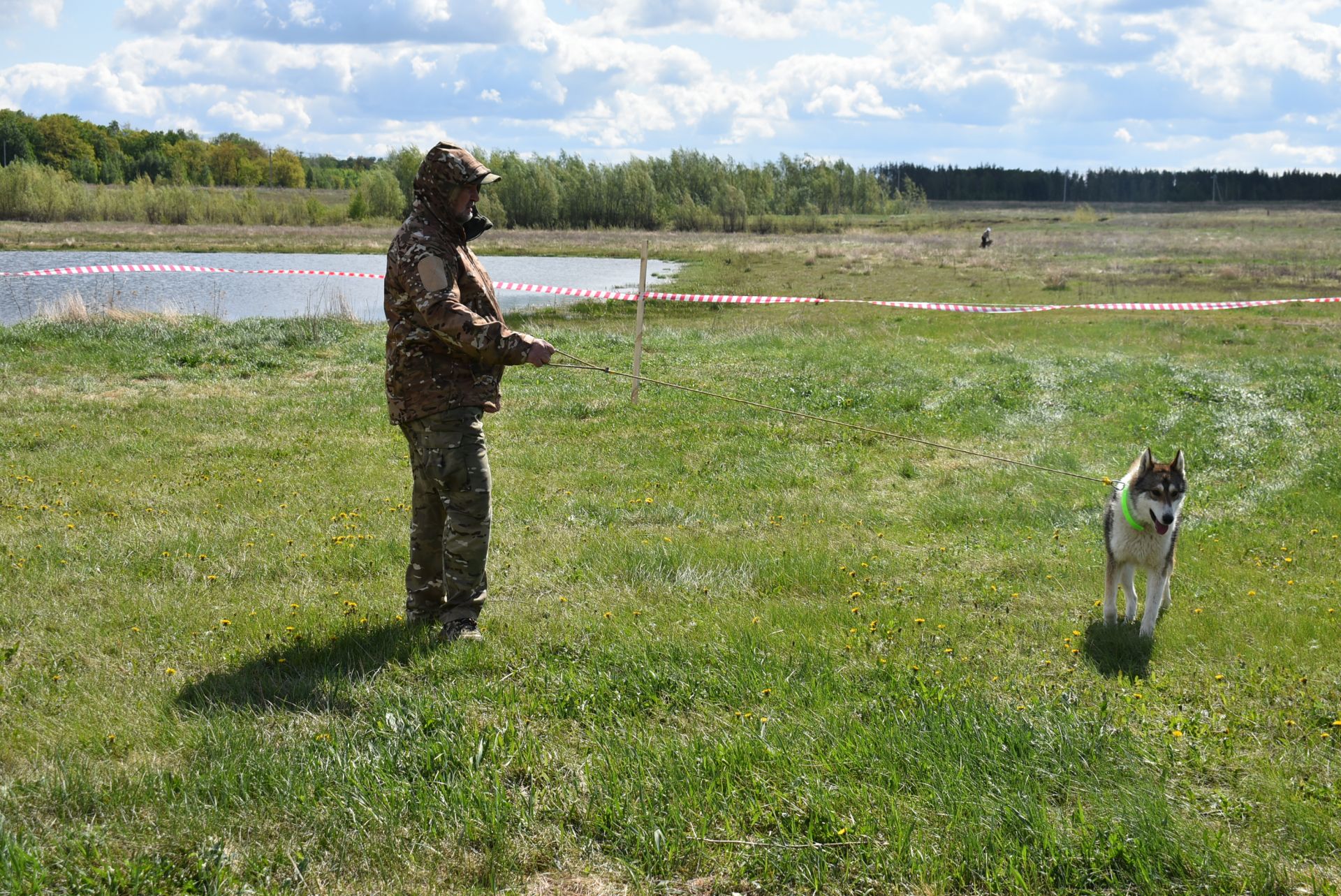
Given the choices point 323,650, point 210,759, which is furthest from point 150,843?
point 323,650

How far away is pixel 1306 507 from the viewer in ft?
29.6

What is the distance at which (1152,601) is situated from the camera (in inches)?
244

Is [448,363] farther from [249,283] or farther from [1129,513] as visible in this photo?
[249,283]

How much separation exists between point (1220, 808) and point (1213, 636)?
7.43ft

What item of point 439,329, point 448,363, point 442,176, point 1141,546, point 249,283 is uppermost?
point 442,176

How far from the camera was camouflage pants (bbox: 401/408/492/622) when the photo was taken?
18.6 ft

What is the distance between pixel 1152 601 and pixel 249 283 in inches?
1309

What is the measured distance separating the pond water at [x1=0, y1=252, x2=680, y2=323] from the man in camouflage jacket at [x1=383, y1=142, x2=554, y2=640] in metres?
18.3

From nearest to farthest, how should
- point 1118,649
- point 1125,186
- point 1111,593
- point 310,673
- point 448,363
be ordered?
point 310,673 → point 448,363 → point 1118,649 → point 1111,593 → point 1125,186

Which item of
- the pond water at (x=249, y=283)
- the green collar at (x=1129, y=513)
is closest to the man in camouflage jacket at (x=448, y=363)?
the green collar at (x=1129, y=513)

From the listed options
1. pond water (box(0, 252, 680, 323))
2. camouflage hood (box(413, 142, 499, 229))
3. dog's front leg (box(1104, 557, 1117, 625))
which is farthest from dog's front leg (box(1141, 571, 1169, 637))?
pond water (box(0, 252, 680, 323))

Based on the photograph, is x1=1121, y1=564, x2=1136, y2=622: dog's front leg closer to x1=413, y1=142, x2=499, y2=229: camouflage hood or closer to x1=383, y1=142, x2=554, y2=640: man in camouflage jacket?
x1=383, y1=142, x2=554, y2=640: man in camouflage jacket

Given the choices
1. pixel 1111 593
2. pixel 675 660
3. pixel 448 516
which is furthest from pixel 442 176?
pixel 1111 593

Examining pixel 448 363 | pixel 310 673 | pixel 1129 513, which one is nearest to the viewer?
pixel 310 673
